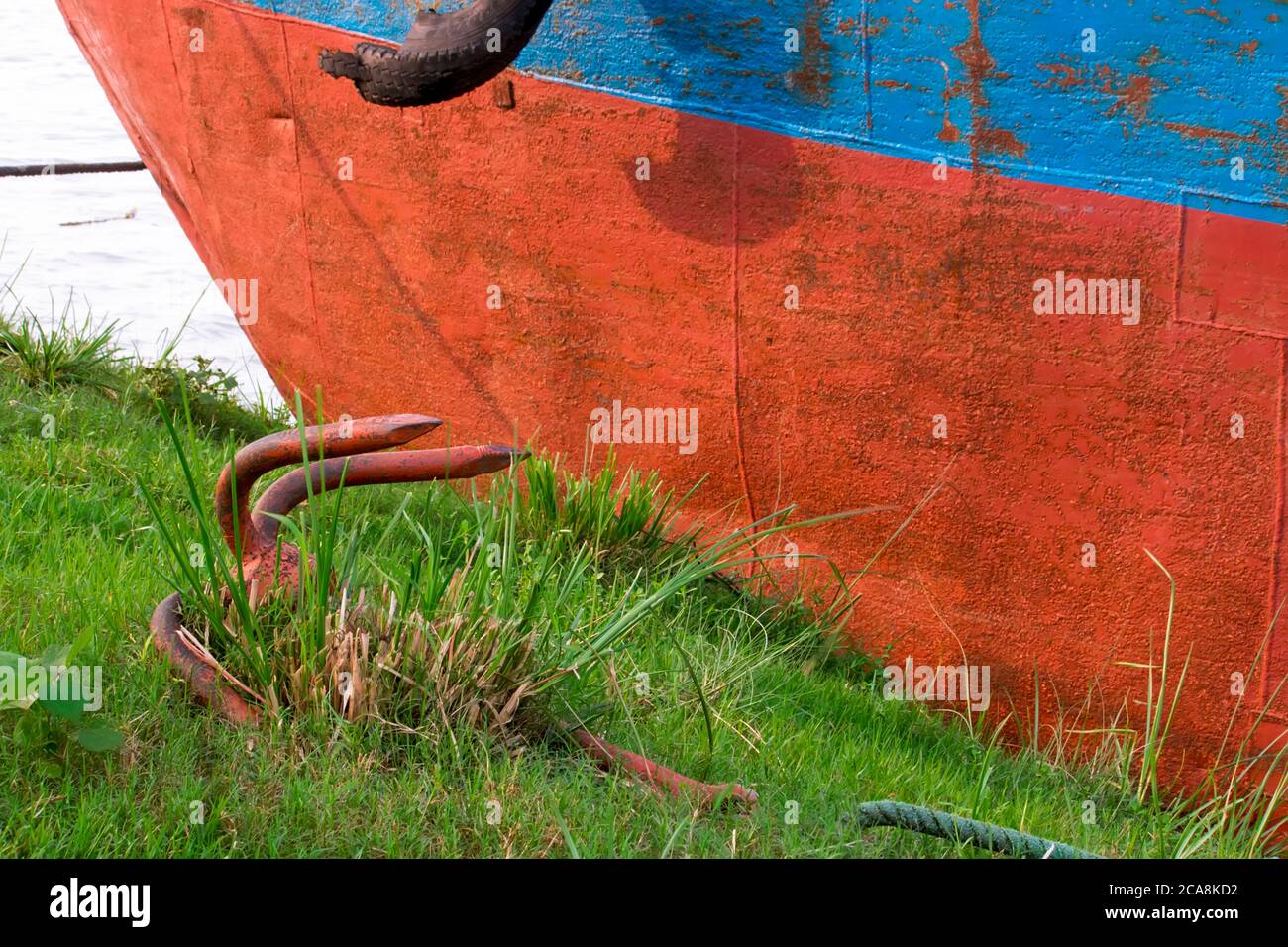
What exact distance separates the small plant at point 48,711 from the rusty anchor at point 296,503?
0.72 ft

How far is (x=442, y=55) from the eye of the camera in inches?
134

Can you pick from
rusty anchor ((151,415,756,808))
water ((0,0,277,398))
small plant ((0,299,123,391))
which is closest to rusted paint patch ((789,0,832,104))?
rusty anchor ((151,415,756,808))

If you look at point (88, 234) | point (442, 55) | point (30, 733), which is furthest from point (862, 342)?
point (88, 234)

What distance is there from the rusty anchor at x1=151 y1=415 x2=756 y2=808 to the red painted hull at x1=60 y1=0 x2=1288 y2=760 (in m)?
1.31

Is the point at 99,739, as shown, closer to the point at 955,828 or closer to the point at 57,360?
the point at 955,828

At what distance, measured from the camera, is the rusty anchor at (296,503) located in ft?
7.48

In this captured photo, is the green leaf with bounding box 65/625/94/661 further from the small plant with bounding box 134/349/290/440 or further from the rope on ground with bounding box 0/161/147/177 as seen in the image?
the rope on ground with bounding box 0/161/147/177

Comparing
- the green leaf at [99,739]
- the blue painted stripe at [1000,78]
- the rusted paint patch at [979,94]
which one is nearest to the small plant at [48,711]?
the green leaf at [99,739]

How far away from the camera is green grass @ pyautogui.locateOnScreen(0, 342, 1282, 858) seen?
6.76ft

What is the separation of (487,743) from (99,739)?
0.60 metres

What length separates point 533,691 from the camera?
2.36m

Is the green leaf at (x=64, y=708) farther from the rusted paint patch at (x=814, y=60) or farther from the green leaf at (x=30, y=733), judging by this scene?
the rusted paint patch at (x=814, y=60)

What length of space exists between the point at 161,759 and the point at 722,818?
0.89 m

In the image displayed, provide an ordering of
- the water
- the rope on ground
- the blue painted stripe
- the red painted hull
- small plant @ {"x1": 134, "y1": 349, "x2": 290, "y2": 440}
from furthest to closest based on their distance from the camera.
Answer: the water < the rope on ground < small plant @ {"x1": 134, "y1": 349, "x2": 290, "y2": 440} < the red painted hull < the blue painted stripe
